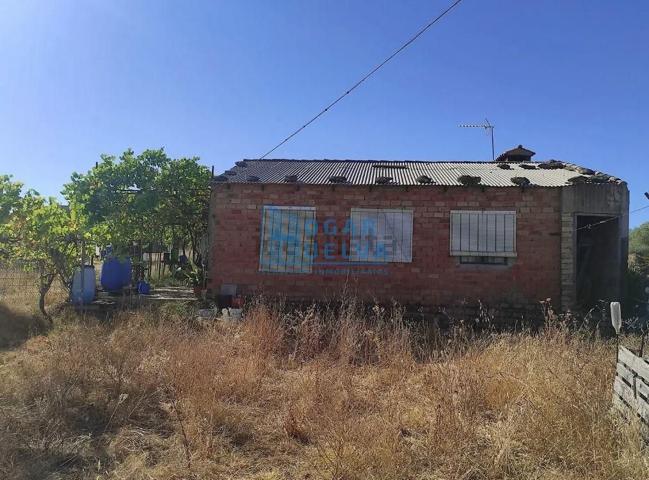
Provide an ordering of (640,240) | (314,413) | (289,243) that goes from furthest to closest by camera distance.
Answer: (640,240), (289,243), (314,413)

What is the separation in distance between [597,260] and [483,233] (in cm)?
324

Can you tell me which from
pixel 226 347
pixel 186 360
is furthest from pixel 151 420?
pixel 226 347

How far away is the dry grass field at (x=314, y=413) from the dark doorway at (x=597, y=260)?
19.1 feet

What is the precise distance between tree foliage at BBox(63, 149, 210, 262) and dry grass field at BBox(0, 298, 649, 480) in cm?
581

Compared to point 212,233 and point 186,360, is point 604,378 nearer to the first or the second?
point 186,360

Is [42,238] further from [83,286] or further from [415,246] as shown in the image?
[415,246]

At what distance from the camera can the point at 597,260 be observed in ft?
36.9

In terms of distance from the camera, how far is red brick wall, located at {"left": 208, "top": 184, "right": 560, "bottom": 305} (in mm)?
10195

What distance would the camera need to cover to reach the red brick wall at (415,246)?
10195mm

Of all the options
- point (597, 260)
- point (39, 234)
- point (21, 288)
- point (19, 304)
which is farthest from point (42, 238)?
point (597, 260)

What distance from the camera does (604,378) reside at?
4430mm

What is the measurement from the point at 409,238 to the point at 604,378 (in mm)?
6155

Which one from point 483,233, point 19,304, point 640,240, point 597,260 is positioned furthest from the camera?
point 640,240

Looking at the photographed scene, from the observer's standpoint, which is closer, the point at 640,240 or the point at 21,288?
the point at 21,288
